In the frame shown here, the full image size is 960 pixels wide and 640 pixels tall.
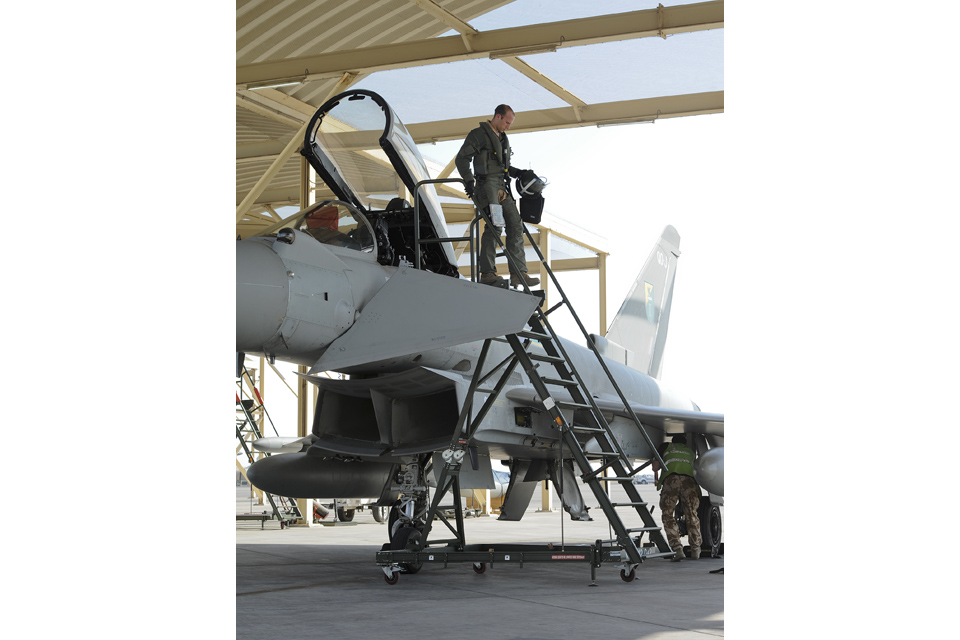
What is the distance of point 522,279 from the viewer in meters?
7.46

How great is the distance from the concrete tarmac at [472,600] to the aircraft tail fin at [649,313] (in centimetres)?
447

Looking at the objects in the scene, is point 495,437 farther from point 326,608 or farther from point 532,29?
point 532,29

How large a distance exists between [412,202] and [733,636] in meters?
5.61

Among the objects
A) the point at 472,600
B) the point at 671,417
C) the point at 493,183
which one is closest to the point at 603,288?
the point at 671,417

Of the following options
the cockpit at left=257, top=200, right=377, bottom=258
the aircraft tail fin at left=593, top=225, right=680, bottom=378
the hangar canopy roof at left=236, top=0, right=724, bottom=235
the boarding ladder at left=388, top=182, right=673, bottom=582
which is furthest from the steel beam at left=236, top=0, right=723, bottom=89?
the aircraft tail fin at left=593, top=225, right=680, bottom=378

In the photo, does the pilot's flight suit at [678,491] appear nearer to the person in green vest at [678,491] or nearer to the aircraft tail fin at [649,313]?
the person in green vest at [678,491]

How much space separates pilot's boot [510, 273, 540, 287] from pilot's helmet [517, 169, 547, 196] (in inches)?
31.2

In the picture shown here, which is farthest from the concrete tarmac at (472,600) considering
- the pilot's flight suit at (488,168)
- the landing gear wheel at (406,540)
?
the pilot's flight suit at (488,168)

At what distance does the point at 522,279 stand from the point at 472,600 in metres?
2.65

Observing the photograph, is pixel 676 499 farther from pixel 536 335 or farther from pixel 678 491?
pixel 536 335
